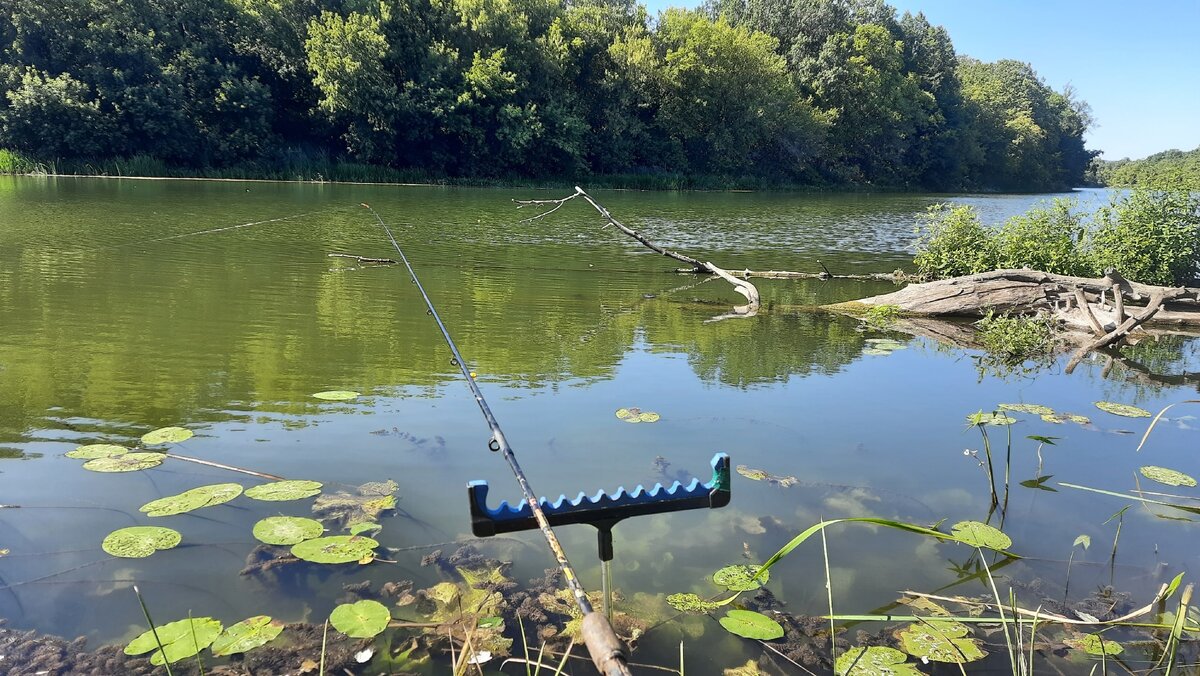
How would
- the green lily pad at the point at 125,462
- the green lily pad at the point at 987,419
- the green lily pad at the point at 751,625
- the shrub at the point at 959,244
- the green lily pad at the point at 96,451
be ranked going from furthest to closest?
the shrub at the point at 959,244, the green lily pad at the point at 987,419, the green lily pad at the point at 96,451, the green lily pad at the point at 125,462, the green lily pad at the point at 751,625

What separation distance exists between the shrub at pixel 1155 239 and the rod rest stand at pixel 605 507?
37.0 ft

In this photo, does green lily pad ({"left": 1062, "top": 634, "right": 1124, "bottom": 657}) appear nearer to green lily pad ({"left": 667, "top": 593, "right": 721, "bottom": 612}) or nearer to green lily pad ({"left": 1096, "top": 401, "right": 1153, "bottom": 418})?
green lily pad ({"left": 667, "top": 593, "right": 721, "bottom": 612})

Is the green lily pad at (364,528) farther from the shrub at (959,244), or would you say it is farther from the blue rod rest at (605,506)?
the shrub at (959,244)

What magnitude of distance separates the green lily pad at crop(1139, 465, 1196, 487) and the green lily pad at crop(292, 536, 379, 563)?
5.08m

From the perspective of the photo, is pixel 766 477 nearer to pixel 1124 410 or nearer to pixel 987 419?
pixel 987 419

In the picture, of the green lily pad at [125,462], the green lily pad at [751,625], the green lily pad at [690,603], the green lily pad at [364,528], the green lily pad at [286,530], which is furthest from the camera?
the green lily pad at [125,462]

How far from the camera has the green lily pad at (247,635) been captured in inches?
115

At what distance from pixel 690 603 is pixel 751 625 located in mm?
309

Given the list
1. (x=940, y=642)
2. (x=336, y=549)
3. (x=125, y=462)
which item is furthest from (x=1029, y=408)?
(x=125, y=462)

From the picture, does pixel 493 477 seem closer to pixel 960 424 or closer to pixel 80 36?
pixel 960 424

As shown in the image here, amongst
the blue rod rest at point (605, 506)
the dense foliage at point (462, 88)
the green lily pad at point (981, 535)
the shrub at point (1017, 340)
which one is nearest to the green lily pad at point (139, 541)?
the blue rod rest at point (605, 506)

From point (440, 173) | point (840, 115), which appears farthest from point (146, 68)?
point (840, 115)

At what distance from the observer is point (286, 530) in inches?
148

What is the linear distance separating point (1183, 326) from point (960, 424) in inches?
291
